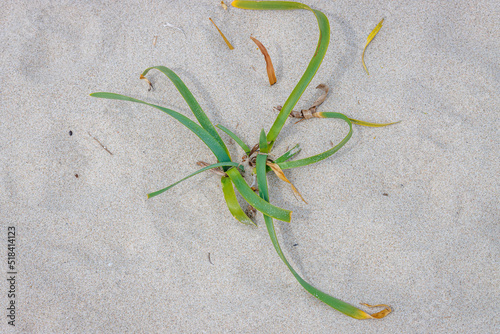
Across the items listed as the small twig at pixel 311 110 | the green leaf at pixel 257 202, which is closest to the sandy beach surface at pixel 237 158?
the small twig at pixel 311 110

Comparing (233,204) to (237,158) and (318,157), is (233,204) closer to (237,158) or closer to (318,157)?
(237,158)

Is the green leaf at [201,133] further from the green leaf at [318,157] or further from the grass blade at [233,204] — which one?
the green leaf at [318,157]

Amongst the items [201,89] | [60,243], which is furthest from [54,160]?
[201,89]

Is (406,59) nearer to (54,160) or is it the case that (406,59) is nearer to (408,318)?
(408,318)

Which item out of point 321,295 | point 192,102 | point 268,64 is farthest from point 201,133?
point 321,295

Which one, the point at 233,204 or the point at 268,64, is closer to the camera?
the point at 233,204

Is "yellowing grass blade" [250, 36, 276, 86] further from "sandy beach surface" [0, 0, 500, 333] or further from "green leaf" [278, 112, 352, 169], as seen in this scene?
"green leaf" [278, 112, 352, 169]
